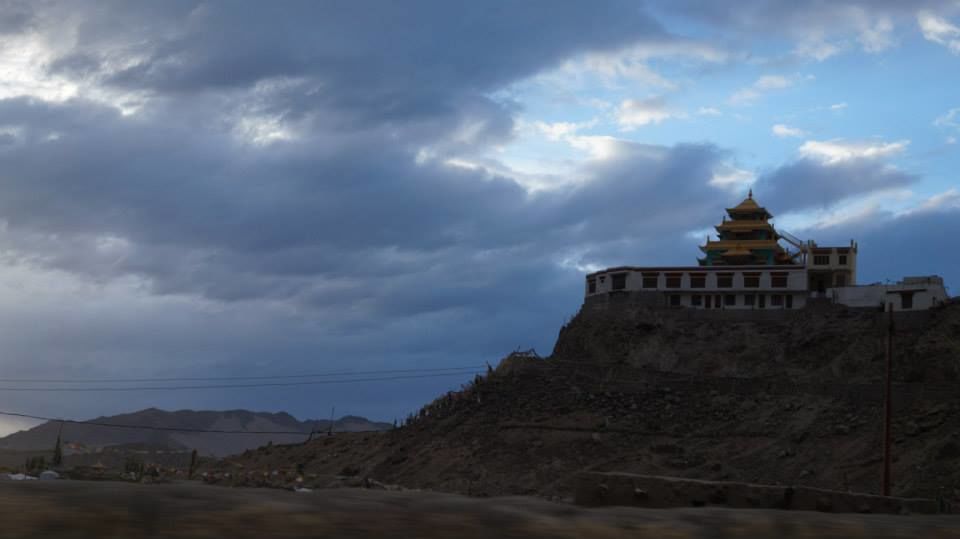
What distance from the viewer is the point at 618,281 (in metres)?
80.9

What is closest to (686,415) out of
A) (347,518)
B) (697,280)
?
(697,280)

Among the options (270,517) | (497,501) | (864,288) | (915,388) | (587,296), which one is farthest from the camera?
(587,296)

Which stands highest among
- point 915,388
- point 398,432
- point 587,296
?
point 587,296

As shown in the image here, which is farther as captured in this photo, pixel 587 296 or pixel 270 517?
pixel 587 296

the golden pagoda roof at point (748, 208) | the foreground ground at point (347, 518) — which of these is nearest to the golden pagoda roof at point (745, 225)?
the golden pagoda roof at point (748, 208)

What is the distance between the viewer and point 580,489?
46.6 ft

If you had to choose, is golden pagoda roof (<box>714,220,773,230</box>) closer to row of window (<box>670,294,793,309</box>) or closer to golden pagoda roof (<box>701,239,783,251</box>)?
golden pagoda roof (<box>701,239,783,251</box>)

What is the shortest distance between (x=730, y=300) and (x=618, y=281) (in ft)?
29.2

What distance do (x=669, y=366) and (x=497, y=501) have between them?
218 feet

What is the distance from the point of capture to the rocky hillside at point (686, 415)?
55.9m

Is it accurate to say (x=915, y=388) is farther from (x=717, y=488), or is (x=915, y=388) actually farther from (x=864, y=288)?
(x=717, y=488)

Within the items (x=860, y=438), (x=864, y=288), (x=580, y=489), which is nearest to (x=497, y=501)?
(x=580, y=489)

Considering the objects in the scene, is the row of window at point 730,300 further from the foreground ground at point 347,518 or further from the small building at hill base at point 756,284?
the foreground ground at point 347,518

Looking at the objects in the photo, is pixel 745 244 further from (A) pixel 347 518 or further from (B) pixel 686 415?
(A) pixel 347 518
